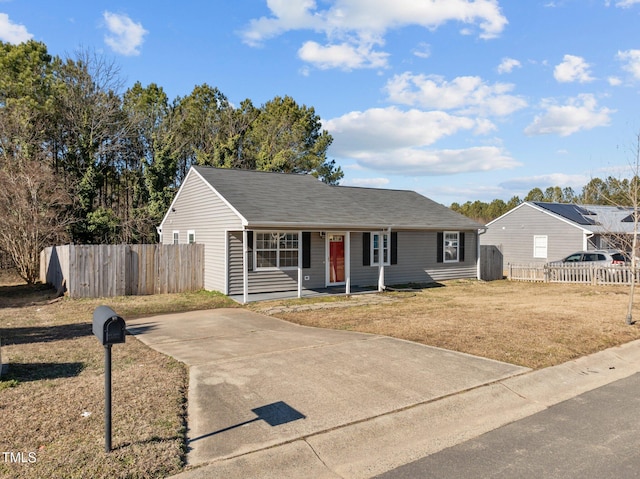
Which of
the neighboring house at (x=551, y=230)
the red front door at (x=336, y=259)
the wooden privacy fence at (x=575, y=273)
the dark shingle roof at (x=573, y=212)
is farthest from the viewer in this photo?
the dark shingle roof at (x=573, y=212)

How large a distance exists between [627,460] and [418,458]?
1903 mm

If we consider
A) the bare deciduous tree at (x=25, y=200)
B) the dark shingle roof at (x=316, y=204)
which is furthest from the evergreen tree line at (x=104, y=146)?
the dark shingle roof at (x=316, y=204)

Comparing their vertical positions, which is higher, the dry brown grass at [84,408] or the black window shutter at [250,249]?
the black window shutter at [250,249]

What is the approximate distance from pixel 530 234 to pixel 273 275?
69.9ft

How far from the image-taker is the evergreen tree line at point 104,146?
2095 cm

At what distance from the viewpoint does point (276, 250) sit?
15844 millimetres

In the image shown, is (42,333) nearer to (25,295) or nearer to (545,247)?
(25,295)

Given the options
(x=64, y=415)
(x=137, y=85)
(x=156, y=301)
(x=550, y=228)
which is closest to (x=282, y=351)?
(x=64, y=415)

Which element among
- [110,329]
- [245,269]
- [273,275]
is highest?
[110,329]

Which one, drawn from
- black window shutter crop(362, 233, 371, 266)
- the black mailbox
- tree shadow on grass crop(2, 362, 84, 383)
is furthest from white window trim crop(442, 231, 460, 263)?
the black mailbox

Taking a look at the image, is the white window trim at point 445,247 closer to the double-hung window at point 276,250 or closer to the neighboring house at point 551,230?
the neighboring house at point 551,230

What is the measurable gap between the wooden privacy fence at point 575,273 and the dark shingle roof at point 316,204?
3.96 metres

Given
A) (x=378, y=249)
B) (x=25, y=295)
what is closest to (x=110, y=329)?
(x=25, y=295)

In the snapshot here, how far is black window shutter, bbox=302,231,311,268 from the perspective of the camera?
16312 millimetres
